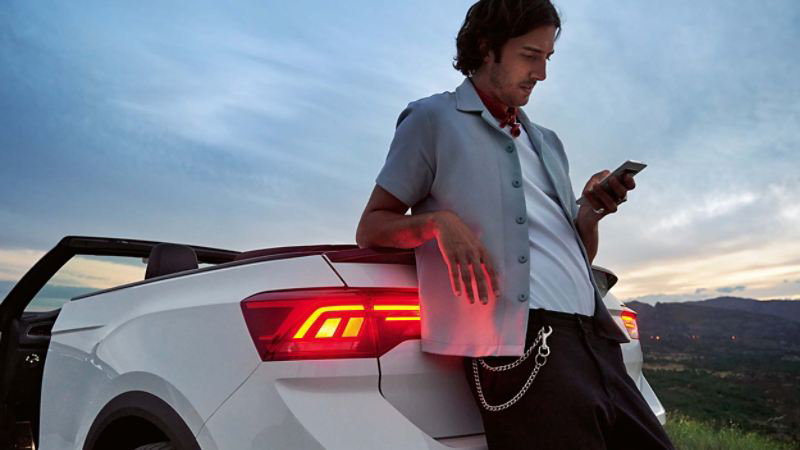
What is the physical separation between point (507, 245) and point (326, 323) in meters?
0.52

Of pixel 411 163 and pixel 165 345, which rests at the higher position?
pixel 411 163

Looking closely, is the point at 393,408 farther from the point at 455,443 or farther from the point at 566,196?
the point at 566,196

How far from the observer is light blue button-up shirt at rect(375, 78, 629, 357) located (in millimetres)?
1947

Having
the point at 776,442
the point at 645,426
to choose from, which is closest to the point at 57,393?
the point at 645,426

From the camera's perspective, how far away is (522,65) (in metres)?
2.19

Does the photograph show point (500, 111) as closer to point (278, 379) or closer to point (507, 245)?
point (507, 245)

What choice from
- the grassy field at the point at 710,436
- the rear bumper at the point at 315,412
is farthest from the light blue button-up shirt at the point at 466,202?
the grassy field at the point at 710,436

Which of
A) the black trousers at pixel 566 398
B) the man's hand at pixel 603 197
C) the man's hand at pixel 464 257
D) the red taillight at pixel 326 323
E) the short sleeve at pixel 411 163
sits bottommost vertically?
the black trousers at pixel 566 398

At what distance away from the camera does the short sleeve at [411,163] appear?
210 cm

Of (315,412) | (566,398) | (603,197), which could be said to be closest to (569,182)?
(603,197)

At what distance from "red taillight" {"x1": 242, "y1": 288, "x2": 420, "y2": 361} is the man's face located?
704 mm

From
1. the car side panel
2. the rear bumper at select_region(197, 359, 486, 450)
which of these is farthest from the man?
the car side panel

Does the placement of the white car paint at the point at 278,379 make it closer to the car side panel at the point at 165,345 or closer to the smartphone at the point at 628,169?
the car side panel at the point at 165,345

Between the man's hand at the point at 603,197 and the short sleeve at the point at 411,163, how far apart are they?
1.74ft
